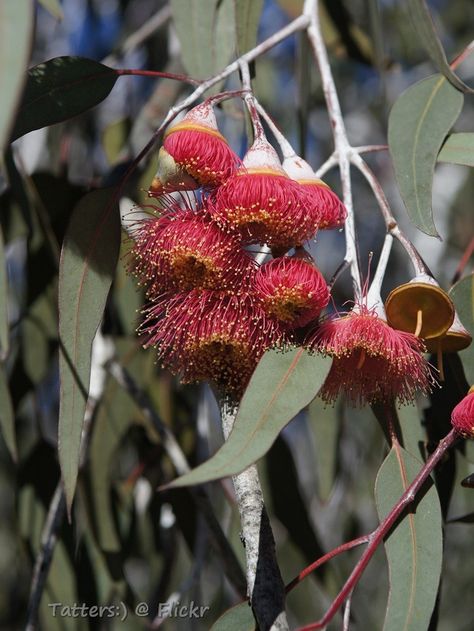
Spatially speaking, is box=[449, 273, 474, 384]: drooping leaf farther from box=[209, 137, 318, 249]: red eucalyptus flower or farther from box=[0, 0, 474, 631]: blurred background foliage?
box=[209, 137, 318, 249]: red eucalyptus flower

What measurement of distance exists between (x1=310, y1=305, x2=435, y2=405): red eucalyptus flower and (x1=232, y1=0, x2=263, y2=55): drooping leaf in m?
0.52

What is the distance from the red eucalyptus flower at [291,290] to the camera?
0.94m

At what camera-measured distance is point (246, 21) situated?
1364 millimetres

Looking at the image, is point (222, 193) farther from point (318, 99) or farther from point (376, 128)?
point (376, 128)

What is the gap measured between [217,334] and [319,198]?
0.18 metres

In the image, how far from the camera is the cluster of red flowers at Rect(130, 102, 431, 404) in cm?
94

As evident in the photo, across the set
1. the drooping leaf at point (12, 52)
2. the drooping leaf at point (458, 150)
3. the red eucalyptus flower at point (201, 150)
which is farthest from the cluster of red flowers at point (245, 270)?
the drooping leaf at point (12, 52)

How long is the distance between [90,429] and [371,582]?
6.93 feet

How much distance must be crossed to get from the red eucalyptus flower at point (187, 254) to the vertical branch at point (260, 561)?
21cm

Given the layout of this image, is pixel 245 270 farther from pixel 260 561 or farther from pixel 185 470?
pixel 185 470

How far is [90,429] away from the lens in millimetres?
1866

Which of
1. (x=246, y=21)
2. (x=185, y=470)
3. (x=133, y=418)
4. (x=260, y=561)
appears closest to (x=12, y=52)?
(x=260, y=561)

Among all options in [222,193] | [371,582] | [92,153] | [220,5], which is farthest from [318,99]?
[222,193]

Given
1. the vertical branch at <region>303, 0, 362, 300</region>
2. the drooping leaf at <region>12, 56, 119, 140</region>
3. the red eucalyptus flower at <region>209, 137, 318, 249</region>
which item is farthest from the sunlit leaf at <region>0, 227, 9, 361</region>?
the vertical branch at <region>303, 0, 362, 300</region>
